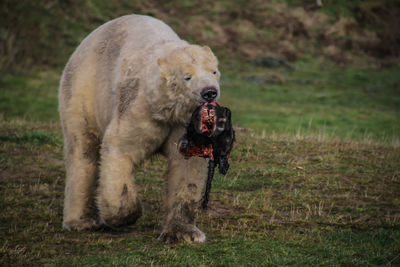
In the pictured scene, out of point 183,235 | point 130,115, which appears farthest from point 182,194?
point 130,115

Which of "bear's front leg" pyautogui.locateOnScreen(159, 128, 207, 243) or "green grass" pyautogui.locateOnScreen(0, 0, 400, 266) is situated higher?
"bear's front leg" pyautogui.locateOnScreen(159, 128, 207, 243)

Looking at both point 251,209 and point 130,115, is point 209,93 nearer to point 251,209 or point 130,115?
point 130,115

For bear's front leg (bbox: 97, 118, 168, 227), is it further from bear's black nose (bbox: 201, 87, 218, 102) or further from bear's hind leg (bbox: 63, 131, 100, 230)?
bear's black nose (bbox: 201, 87, 218, 102)

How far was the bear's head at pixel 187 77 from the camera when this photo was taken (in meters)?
4.97

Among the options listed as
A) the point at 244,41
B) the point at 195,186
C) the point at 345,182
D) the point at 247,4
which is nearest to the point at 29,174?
the point at 195,186

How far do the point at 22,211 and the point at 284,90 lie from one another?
20322mm

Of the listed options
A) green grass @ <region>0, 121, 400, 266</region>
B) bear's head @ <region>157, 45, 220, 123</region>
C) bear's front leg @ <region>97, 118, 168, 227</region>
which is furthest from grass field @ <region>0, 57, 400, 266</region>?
bear's head @ <region>157, 45, 220, 123</region>

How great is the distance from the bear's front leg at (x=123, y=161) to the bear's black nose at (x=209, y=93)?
905 mm

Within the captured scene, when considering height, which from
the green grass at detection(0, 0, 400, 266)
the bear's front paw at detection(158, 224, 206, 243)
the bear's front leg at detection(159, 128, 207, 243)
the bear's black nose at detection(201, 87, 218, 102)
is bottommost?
the green grass at detection(0, 0, 400, 266)

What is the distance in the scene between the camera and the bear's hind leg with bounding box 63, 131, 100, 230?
6.68 metres

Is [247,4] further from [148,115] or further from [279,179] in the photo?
[148,115]

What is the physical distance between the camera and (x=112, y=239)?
6.05 m

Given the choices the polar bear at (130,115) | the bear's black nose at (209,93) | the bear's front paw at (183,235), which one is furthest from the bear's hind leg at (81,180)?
the bear's black nose at (209,93)

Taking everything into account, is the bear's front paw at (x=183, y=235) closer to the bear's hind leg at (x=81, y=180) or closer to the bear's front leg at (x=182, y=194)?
the bear's front leg at (x=182, y=194)
